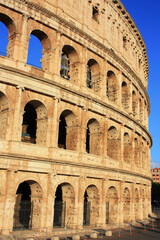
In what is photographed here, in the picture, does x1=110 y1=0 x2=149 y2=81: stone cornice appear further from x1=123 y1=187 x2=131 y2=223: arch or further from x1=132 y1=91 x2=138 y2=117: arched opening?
x1=123 y1=187 x2=131 y2=223: arch

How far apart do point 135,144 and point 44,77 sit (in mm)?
17104

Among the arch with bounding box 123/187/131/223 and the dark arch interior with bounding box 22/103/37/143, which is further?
the arch with bounding box 123/187/131/223

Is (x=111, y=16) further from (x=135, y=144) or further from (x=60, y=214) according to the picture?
(x=60, y=214)

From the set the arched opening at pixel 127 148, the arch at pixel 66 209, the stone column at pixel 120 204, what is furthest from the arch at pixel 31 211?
the arched opening at pixel 127 148

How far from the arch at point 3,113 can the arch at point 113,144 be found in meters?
12.3

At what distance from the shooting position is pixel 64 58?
24.3 meters

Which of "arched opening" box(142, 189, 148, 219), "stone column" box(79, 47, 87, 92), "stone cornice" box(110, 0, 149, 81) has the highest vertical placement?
"stone cornice" box(110, 0, 149, 81)

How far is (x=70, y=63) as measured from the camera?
80.1 ft

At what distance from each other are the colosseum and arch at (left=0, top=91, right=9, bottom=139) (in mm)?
67

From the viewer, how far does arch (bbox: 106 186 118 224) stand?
84.6 feet

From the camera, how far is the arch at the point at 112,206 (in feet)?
84.6

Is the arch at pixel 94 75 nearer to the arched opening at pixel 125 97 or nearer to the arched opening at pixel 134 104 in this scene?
the arched opening at pixel 125 97

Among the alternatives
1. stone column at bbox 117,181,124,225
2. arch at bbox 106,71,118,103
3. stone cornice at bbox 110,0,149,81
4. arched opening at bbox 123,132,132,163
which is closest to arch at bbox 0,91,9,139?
arch at bbox 106,71,118,103

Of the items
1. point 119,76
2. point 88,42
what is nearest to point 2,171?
point 88,42
